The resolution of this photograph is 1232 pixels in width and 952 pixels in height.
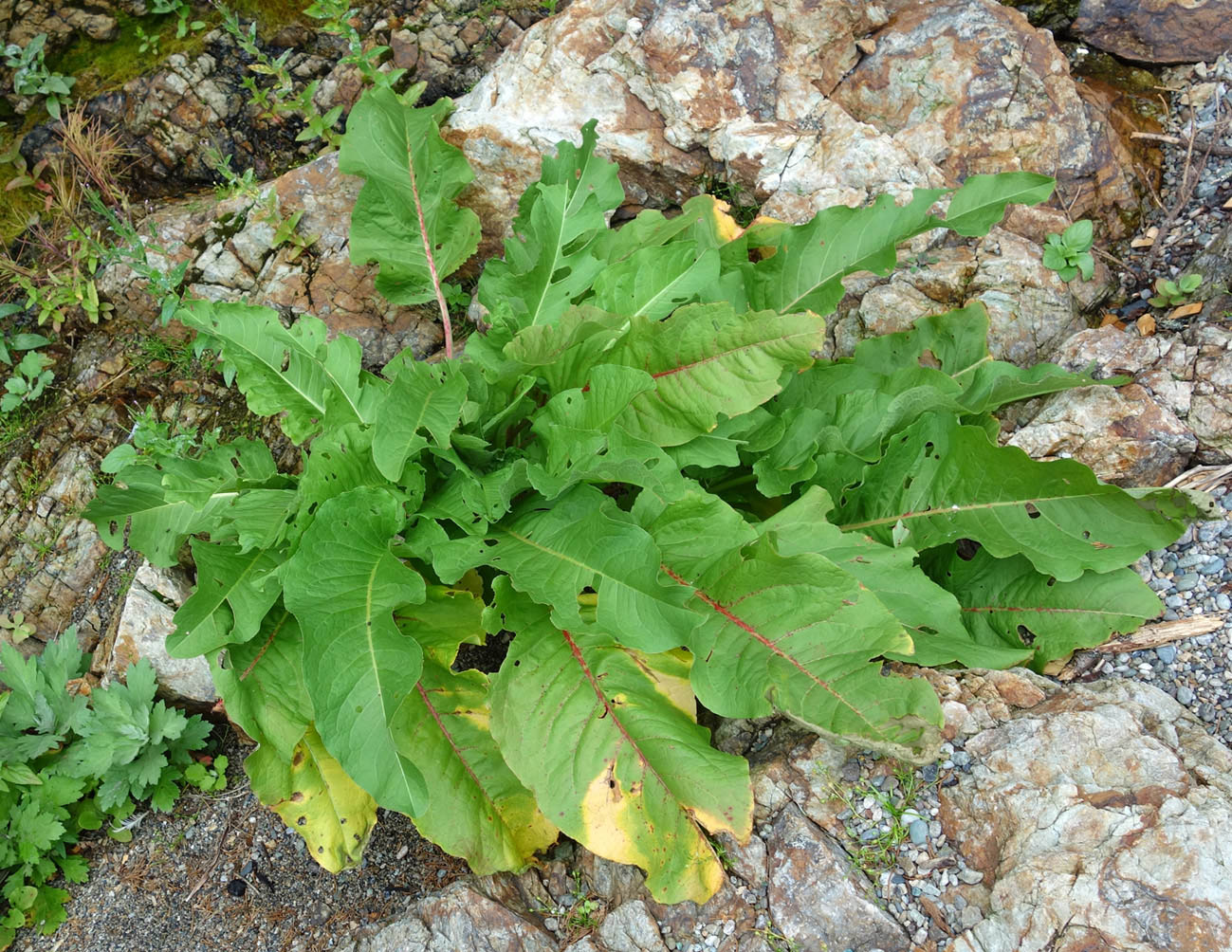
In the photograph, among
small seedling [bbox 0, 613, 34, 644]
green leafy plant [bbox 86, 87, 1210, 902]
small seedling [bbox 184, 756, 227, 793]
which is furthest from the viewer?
small seedling [bbox 0, 613, 34, 644]

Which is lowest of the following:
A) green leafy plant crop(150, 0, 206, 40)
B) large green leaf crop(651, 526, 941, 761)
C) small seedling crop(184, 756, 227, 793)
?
small seedling crop(184, 756, 227, 793)

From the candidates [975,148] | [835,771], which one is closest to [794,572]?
[835,771]

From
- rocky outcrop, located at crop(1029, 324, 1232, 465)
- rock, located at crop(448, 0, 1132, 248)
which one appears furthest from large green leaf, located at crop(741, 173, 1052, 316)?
rocky outcrop, located at crop(1029, 324, 1232, 465)

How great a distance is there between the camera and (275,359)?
115 inches

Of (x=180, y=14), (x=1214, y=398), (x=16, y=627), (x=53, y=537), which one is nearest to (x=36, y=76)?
(x=180, y=14)

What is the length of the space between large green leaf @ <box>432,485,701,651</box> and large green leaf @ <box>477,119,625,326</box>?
0.86m

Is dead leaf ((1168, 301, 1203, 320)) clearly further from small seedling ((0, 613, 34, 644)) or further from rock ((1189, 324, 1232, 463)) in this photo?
small seedling ((0, 613, 34, 644))

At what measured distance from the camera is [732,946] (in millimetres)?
2248

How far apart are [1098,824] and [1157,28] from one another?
3395 mm

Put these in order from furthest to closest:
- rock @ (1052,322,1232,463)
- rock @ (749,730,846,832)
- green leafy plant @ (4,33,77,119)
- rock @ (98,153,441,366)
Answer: green leafy plant @ (4,33,77,119) → rock @ (98,153,441,366) → rock @ (1052,322,1232,463) → rock @ (749,730,846,832)

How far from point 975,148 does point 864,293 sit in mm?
782

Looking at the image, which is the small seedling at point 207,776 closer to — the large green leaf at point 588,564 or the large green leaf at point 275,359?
the large green leaf at point 275,359

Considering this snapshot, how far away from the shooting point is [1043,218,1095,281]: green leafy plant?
3.23 meters

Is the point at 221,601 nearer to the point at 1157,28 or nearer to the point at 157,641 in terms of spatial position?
the point at 157,641
